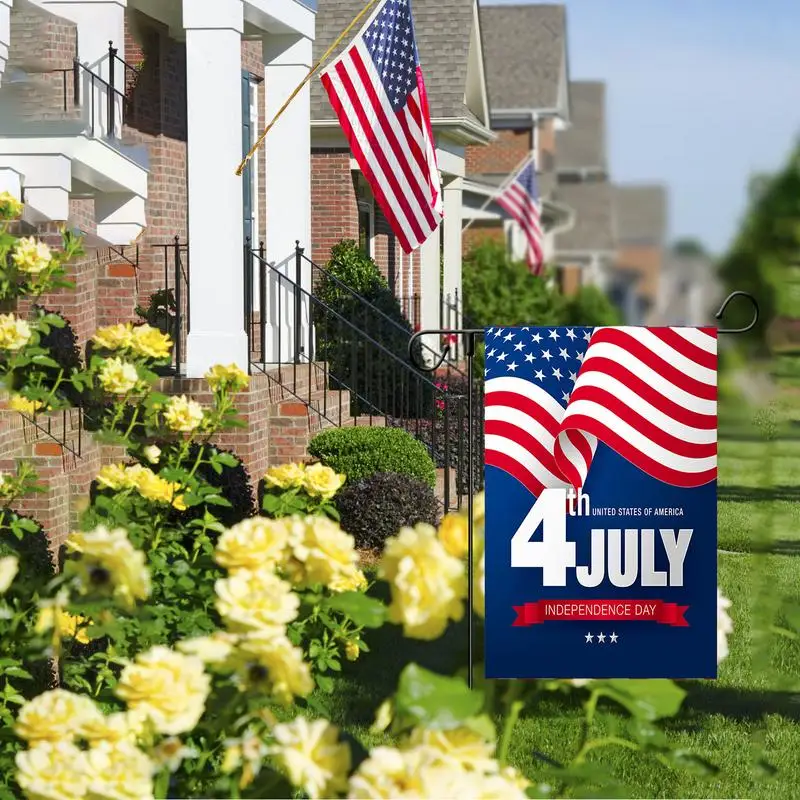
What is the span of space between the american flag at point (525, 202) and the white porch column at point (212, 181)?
12.8 m

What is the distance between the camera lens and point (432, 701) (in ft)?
8.52

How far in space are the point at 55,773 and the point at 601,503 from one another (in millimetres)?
3034

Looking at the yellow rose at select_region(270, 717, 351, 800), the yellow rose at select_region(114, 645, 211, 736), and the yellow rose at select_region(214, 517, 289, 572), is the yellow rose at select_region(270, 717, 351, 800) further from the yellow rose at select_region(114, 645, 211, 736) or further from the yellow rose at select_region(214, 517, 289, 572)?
the yellow rose at select_region(214, 517, 289, 572)

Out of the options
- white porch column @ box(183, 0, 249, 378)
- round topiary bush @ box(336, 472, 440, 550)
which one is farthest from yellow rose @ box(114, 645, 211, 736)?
round topiary bush @ box(336, 472, 440, 550)

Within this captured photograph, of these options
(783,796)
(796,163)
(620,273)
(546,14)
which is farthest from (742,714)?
(546,14)

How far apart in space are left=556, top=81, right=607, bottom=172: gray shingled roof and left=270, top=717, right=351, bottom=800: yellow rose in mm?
47338

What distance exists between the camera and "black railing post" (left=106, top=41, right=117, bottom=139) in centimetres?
1153

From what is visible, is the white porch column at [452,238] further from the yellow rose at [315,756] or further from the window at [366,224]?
the yellow rose at [315,756]

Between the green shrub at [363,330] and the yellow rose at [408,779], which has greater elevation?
the green shrub at [363,330]

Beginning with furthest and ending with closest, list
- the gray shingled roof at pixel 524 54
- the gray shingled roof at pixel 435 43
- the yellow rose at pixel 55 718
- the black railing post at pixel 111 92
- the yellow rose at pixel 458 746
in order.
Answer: the gray shingled roof at pixel 524 54, the gray shingled roof at pixel 435 43, the black railing post at pixel 111 92, the yellow rose at pixel 55 718, the yellow rose at pixel 458 746

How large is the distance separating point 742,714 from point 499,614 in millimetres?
2836

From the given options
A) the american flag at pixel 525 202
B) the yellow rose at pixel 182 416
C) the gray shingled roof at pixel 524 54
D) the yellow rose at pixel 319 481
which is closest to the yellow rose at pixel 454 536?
the yellow rose at pixel 319 481

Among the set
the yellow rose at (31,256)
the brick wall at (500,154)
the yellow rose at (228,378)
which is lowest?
the yellow rose at (228,378)

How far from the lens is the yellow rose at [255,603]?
2738 mm
